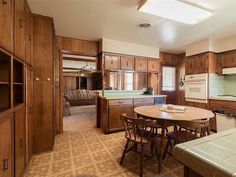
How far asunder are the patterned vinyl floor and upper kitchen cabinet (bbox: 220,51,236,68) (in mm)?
3095

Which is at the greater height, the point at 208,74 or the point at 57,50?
the point at 57,50

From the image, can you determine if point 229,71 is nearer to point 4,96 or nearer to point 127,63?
point 127,63

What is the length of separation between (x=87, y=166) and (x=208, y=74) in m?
3.75

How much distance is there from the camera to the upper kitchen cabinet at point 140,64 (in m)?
A: 4.52

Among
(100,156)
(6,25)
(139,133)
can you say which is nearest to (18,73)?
(6,25)

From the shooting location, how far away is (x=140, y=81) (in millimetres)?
4809

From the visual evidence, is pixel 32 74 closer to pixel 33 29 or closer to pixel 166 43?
pixel 33 29

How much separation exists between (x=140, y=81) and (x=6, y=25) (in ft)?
13.0

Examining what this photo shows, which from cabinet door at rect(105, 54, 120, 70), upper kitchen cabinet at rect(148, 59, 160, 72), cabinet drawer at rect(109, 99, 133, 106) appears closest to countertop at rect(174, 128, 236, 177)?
cabinet drawer at rect(109, 99, 133, 106)

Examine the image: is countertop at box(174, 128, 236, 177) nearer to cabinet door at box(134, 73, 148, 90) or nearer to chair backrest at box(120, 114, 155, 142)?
chair backrest at box(120, 114, 155, 142)

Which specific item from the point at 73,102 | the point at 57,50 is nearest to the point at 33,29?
the point at 57,50

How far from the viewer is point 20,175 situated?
1.80m

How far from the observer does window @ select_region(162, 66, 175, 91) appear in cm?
→ 561

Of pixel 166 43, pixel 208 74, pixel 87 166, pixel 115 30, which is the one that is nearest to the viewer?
pixel 87 166
